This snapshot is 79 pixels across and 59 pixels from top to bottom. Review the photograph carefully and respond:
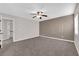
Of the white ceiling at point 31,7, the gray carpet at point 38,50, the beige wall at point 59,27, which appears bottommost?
the gray carpet at point 38,50

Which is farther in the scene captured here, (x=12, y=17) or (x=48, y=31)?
(x=48, y=31)

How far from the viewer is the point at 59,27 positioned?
8484 millimetres

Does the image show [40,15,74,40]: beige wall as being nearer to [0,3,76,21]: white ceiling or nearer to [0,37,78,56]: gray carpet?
[0,37,78,56]: gray carpet

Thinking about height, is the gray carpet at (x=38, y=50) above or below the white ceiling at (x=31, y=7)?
below

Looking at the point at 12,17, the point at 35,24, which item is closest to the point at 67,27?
the point at 35,24

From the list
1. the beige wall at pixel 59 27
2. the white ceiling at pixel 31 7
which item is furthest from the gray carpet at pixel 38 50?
the beige wall at pixel 59 27

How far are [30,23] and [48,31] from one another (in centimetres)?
215

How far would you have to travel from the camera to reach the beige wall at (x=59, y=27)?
7.47m

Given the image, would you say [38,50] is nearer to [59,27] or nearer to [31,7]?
[31,7]

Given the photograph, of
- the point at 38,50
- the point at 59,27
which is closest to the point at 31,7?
the point at 38,50

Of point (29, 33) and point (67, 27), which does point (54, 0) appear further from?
point (29, 33)

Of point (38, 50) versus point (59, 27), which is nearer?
point (38, 50)

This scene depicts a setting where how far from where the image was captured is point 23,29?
25.8ft

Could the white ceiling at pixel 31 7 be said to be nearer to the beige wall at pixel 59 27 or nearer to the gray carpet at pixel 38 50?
the gray carpet at pixel 38 50
